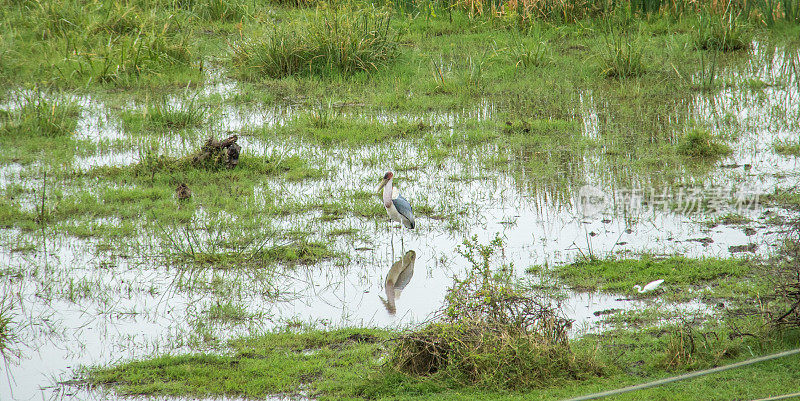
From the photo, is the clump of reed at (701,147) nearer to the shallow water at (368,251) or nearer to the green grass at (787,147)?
the shallow water at (368,251)

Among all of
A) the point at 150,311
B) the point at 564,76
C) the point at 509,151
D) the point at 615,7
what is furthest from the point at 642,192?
the point at 615,7

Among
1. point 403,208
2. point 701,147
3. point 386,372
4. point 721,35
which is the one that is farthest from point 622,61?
point 386,372

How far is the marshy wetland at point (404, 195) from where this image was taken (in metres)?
4.96

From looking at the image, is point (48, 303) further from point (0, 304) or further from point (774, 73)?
point (774, 73)

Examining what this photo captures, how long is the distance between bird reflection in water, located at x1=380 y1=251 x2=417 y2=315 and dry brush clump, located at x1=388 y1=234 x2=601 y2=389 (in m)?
1.13

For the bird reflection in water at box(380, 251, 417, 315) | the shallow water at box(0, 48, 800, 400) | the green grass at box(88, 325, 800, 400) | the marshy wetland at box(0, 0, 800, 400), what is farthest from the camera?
the bird reflection in water at box(380, 251, 417, 315)

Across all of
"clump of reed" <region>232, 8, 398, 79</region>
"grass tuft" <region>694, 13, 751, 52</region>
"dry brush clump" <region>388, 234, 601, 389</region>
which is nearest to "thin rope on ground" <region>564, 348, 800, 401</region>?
"dry brush clump" <region>388, 234, 601, 389</region>

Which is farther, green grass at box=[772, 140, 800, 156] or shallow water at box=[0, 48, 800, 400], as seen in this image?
green grass at box=[772, 140, 800, 156]

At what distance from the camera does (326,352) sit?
5250 mm

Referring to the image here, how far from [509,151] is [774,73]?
176 inches

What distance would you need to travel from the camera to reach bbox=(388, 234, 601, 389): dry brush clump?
184 inches

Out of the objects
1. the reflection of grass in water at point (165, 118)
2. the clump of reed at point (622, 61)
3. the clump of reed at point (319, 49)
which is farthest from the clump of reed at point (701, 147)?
the reflection of grass in water at point (165, 118)

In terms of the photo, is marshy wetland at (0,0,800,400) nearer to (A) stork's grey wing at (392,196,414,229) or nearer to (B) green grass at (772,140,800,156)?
(B) green grass at (772,140,800,156)

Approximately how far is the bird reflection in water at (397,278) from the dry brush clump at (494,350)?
1.13m
